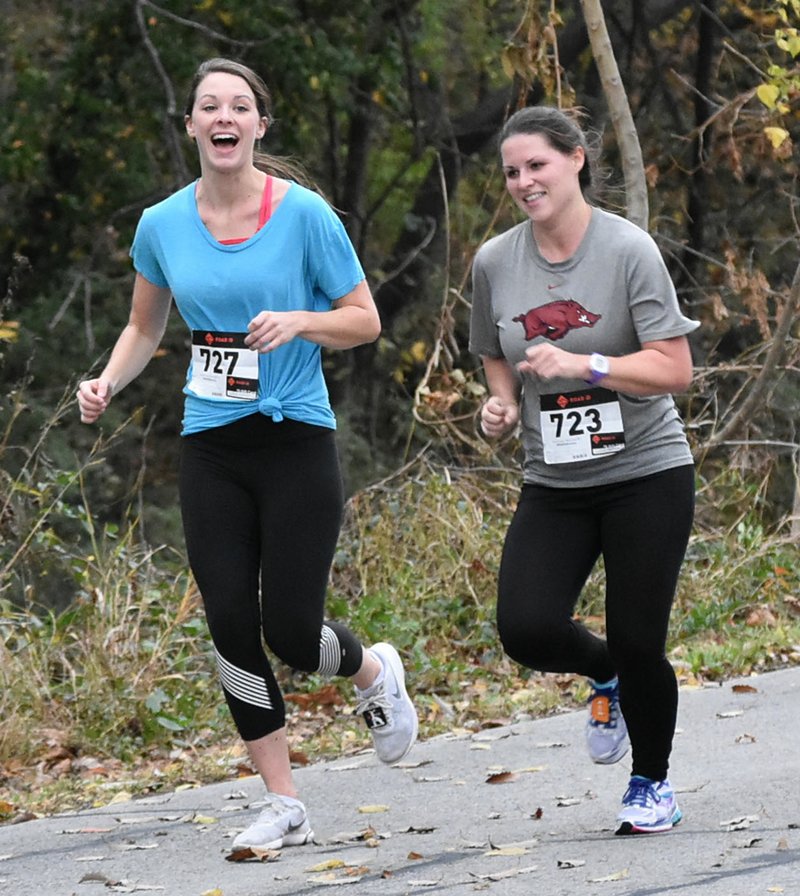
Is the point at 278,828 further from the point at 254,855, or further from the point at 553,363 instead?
the point at 553,363

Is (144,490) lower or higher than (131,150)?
lower

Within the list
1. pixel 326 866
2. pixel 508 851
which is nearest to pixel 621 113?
pixel 508 851

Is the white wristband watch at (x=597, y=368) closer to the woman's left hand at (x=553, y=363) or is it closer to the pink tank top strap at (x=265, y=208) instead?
the woman's left hand at (x=553, y=363)

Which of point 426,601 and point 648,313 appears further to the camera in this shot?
point 426,601

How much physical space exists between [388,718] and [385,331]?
11.1 m

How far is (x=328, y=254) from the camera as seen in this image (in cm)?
496

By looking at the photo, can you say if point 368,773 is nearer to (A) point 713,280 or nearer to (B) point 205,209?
(B) point 205,209

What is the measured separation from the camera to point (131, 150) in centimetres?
1628

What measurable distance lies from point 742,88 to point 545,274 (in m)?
10.9

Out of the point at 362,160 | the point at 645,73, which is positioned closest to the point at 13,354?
the point at 362,160

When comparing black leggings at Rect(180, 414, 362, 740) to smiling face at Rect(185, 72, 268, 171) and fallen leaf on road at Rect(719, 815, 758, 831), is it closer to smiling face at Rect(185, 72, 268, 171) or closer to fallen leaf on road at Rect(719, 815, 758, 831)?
smiling face at Rect(185, 72, 268, 171)

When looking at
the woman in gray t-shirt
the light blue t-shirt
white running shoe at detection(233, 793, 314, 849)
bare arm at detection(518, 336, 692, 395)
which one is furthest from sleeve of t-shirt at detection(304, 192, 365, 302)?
white running shoe at detection(233, 793, 314, 849)

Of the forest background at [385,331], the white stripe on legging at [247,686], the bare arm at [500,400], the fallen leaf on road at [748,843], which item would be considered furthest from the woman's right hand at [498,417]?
the forest background at [385,331]

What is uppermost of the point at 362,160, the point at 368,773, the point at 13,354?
the point at 362,160
